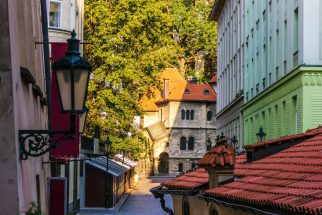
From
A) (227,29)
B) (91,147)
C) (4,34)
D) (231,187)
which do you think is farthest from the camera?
(227,29)

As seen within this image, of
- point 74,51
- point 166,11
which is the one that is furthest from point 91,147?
point 74,51

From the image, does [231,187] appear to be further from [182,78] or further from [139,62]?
[182,78]

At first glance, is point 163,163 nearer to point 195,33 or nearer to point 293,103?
point 195,33

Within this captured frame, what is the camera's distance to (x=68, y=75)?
757 cm

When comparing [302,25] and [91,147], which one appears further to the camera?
[91,147]

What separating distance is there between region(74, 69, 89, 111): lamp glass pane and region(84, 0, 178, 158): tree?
32.1m

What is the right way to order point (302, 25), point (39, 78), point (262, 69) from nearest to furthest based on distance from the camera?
point (39, 78) < point (302, 25) < point (262, 69)

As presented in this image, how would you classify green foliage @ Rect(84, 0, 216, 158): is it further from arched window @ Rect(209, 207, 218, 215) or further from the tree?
arched window @ Rect(209, 207, 218, 215)

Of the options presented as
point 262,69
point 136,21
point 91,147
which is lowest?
point 91,147

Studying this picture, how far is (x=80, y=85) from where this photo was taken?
7.62 meters

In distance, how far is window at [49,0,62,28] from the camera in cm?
2838

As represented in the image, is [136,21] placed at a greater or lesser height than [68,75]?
greater

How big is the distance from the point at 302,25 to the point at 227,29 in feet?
96.8

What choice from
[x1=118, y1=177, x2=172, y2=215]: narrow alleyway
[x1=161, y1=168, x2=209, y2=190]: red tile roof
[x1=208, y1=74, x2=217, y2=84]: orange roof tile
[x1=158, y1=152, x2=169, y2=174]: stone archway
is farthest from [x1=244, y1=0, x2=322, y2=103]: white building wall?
[x1=158, y1=152, x2=169, y2=174]: stone archway
